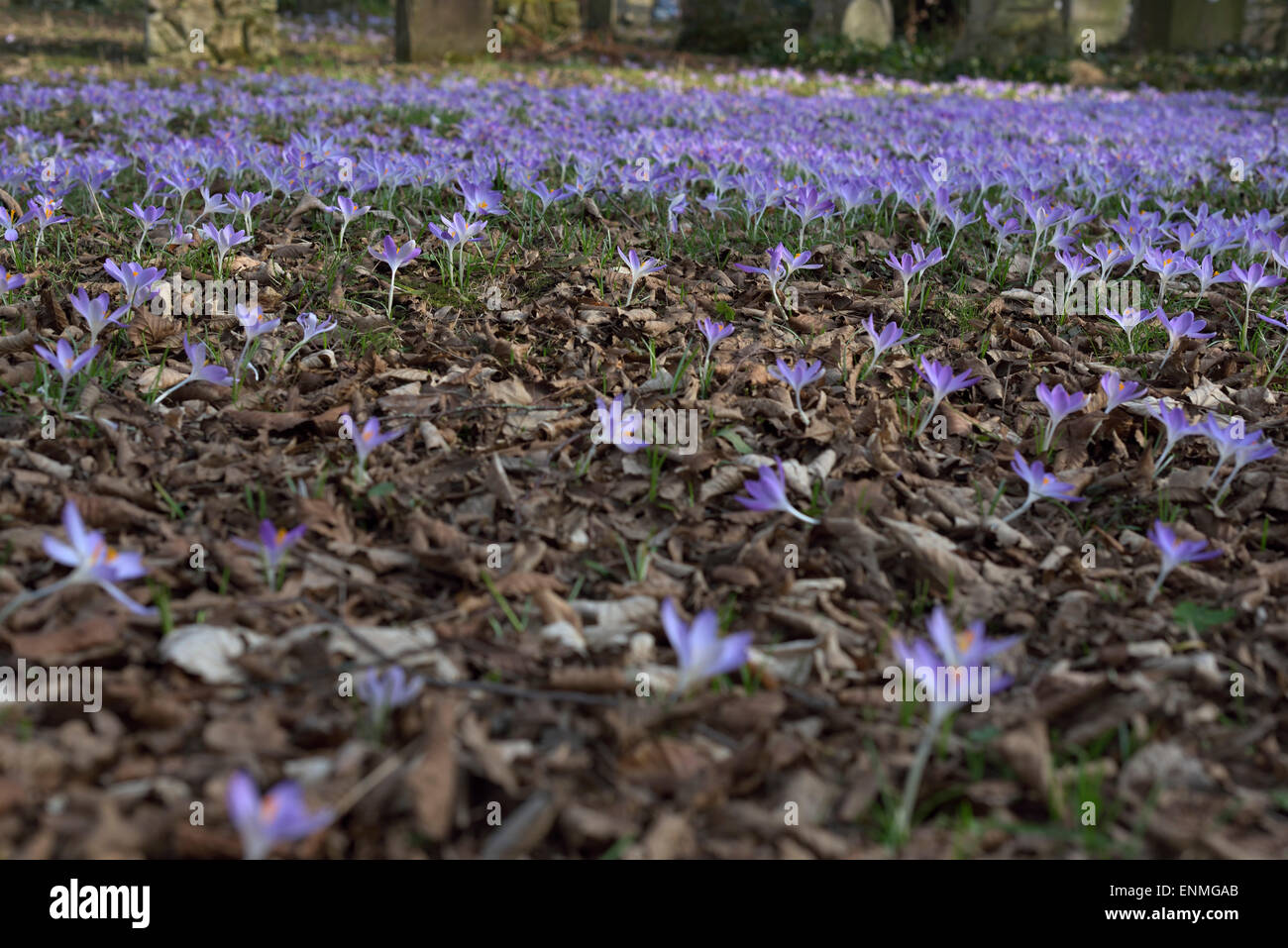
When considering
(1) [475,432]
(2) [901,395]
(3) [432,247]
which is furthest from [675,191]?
(1) [475,432]

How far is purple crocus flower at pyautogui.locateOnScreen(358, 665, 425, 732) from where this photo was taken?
1.62 meters

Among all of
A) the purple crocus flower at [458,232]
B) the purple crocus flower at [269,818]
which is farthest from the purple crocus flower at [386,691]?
the purple crocus flower at [458,232]

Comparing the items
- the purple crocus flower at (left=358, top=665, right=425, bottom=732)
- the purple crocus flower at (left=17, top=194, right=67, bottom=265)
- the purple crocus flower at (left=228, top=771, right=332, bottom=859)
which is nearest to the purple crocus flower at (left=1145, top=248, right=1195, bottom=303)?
the purple crocus flower at (left=358, top=665, right=425, bottom=732)

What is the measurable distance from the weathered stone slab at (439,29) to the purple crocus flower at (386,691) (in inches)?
472

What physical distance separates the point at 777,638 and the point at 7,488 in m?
1.70

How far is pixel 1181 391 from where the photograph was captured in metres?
3.09

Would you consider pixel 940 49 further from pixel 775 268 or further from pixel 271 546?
pixel 271 546

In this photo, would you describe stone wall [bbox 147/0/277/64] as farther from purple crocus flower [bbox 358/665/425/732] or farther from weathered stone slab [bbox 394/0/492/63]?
purple crocus flower [bbox 358/665/425/732]

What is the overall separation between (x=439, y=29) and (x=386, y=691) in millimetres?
12305

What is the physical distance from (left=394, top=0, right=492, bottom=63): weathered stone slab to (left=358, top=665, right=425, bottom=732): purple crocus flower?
39.3 ft

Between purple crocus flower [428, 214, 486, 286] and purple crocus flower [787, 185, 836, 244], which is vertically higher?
purple crocus flower [787, 185, 836, 244]

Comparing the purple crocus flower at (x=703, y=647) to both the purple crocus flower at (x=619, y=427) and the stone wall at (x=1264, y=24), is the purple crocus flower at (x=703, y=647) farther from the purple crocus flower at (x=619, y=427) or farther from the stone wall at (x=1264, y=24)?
the stone wall at (x=1264, y=24)
